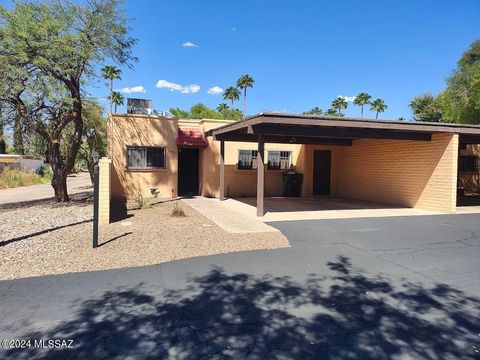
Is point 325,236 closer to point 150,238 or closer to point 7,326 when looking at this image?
point 150,238

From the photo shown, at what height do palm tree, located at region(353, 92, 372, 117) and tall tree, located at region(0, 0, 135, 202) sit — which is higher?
A: palm tree, located at region(353, 92, 372, 117)

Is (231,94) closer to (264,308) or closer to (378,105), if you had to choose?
(378,105)

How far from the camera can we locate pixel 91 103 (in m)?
16.4

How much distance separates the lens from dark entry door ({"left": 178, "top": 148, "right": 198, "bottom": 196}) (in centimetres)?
1780

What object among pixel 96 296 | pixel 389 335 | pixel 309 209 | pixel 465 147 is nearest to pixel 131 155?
pixel 309 209

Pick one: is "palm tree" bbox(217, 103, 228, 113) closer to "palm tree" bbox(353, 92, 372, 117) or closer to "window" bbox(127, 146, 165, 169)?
"palm tree" bbox(353, 92, 372, 117)

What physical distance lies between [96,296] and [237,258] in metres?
2.54

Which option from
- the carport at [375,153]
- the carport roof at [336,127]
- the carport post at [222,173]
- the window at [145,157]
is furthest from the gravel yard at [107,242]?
the window at [145,157]

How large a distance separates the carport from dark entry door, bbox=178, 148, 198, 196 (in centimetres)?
240

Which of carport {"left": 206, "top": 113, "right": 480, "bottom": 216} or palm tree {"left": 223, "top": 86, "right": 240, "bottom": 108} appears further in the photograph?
palm tree {"left": 223, "top": 86, "right": 240, "bottom": 108}

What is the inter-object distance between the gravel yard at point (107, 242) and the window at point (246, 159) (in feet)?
23.3

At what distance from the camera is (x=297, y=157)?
734 inches

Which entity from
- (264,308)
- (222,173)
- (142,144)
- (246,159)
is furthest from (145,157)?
(264,308)

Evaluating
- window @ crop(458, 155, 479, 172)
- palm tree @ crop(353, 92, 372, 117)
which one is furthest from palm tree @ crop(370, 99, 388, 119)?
window @ crop(458, 155, 479, 172)
